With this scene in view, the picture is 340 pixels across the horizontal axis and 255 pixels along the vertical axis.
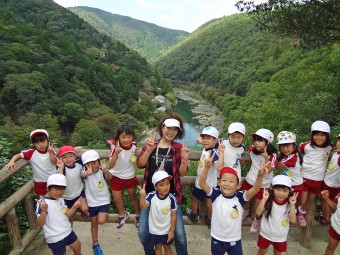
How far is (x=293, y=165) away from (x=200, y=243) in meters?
1.64

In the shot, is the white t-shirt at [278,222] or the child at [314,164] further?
the child at [314,164]

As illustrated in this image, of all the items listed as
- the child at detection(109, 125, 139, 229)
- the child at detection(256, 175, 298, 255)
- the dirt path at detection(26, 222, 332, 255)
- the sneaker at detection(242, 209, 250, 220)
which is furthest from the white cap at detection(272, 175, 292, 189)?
the child at detection(109, 125, 139, 229)

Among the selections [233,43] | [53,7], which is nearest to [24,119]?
[53,7]

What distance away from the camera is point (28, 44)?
2442 inches

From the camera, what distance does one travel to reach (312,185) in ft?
12.8

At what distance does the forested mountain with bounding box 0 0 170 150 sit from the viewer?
153 feet

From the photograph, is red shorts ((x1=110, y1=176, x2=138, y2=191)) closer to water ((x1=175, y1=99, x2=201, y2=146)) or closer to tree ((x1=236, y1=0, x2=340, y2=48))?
tree ((x1=236, y1=0, x2=340, y2=48))

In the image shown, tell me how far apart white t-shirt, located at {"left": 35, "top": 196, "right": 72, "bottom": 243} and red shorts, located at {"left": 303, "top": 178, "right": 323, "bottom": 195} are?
3028 millimetres

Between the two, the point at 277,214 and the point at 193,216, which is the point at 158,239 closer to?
the point at 193,216

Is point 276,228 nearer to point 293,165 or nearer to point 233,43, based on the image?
point 293,165

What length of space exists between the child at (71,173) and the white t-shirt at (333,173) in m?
3.08

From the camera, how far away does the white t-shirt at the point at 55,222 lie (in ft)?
10.7

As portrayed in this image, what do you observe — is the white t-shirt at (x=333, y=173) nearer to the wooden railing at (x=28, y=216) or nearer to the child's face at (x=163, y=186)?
the wooden railing at (x=28, y=216)

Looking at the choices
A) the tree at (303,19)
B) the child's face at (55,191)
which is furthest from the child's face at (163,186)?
the tree at (303,19)
